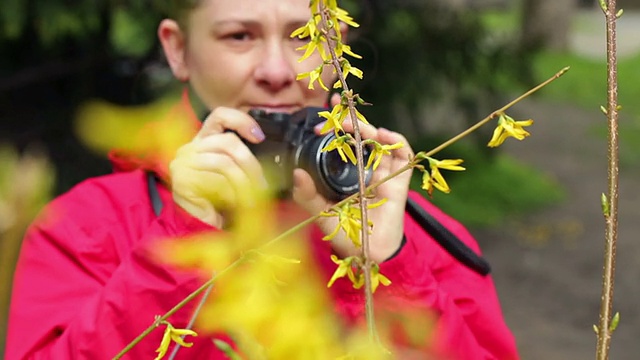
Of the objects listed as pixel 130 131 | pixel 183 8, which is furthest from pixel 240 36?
pixel 130 131

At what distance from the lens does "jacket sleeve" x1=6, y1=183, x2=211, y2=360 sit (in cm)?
100

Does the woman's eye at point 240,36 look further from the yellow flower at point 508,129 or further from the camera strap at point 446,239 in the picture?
the yellow flower at point 508,129

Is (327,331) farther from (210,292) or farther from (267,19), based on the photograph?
(267,19)

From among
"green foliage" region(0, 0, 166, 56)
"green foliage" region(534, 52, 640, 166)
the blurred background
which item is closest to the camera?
the blurred background

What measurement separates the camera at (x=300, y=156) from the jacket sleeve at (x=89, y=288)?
112 mm

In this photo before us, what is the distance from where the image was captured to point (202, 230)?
1017 millimetres

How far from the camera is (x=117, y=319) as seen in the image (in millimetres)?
1015

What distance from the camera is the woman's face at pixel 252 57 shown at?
1.27 meters

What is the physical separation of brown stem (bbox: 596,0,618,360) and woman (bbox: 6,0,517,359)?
0.40 m

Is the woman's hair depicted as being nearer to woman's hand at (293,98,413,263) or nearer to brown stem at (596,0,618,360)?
woman's hand at (293,98,413,263)

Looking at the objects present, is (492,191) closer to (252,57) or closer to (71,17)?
(71,17)

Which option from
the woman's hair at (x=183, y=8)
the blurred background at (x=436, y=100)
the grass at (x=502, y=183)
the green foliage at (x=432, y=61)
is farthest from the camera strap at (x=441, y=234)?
the grass at (x=502, y=183)

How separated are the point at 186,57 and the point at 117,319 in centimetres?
56

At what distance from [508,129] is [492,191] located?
203 inches
